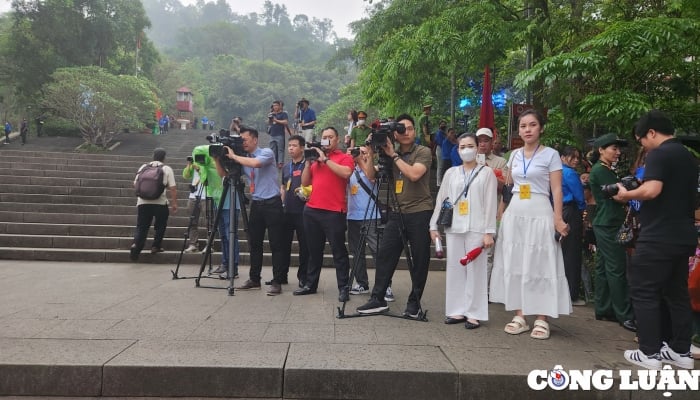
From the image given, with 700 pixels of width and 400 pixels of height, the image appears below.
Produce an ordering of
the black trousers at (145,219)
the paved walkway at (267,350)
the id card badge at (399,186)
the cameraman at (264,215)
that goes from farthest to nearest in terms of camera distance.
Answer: the black trousers at (145,219) < the cameraman at (264,215) < the id card badge at (399,186) < the paved walkway at (267,350)

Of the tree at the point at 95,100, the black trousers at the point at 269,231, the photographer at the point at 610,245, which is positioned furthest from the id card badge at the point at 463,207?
the tree at the point at 95,100

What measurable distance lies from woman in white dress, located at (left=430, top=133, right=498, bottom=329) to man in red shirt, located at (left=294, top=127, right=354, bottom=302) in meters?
1.16

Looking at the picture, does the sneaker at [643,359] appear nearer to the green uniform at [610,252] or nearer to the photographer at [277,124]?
the green uniform at [610,252]

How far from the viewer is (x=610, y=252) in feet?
14.7

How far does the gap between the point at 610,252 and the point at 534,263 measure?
3.29ft

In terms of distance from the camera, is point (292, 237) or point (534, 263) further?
point (292, 237)

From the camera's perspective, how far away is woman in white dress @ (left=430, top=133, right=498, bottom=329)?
165 inches

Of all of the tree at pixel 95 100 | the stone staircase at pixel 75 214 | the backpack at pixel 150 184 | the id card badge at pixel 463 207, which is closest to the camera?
the id card badge at pixel 463 207

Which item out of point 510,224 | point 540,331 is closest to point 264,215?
point 510,224

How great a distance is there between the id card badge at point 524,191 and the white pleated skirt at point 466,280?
0.47 meters

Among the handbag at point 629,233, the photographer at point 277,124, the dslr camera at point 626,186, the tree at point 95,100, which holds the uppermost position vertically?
the tree at point 95,100

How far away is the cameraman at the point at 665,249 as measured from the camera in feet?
10.7

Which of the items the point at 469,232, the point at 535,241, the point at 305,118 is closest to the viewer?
the point at 535,241

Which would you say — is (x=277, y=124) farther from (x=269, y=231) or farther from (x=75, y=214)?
(x=269, y=231)
